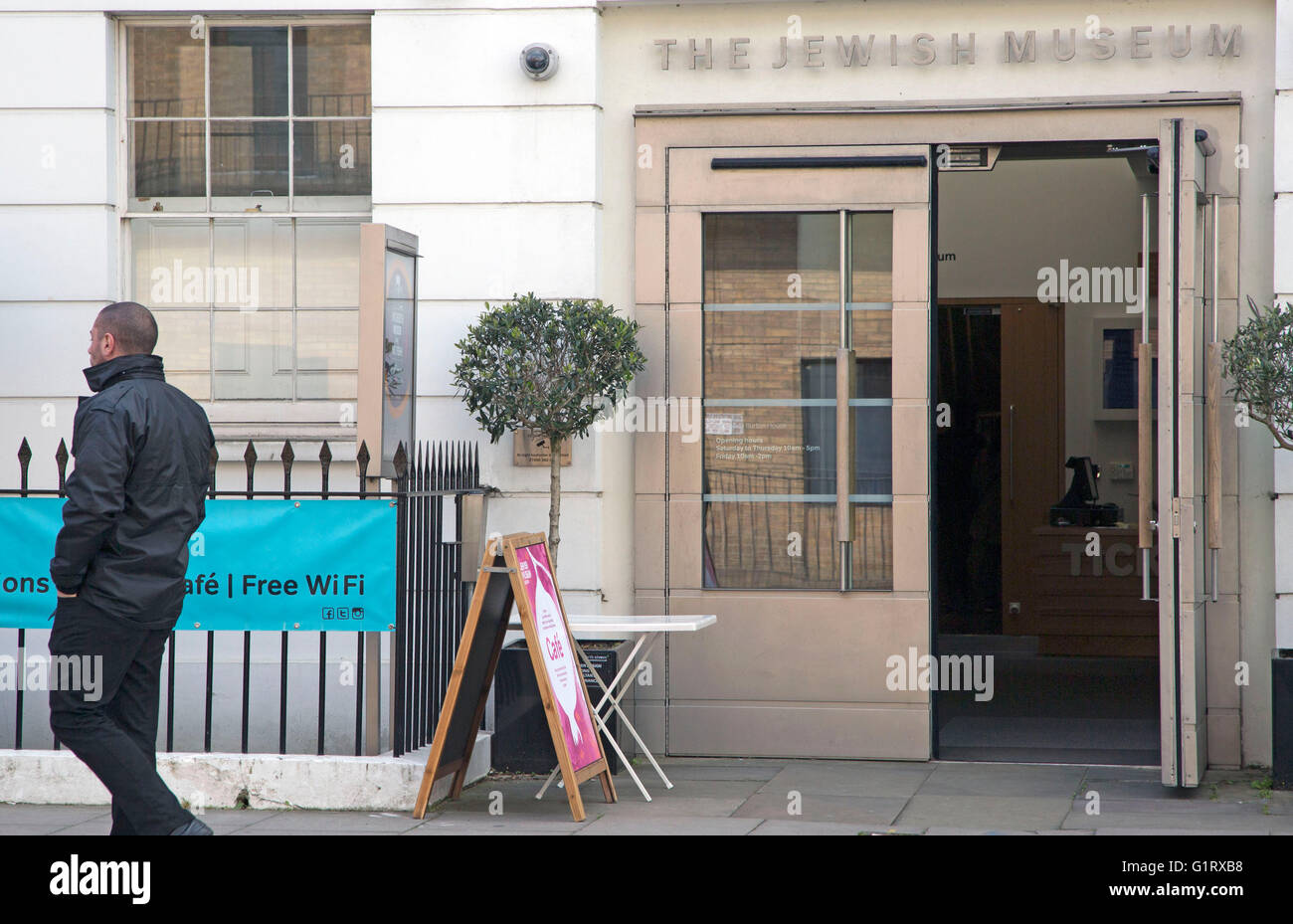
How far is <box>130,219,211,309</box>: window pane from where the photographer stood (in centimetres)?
828

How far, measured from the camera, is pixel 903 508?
25.7ft

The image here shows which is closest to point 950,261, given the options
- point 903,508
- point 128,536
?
point 903,508

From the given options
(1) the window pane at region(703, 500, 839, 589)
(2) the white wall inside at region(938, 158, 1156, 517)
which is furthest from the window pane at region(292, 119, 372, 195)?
(2) the white wall inside at region(938, 158, 1156, 517)

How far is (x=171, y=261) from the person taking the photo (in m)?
8.30

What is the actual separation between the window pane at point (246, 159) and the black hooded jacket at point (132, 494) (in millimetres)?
3171

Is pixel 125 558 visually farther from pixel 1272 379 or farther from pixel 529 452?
pixel 1272 379

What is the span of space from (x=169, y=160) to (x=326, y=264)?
43.5 inches

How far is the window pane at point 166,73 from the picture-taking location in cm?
830

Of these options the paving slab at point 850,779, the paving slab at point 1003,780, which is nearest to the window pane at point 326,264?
the paving slab at point 850,779

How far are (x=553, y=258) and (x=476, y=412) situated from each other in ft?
3.15

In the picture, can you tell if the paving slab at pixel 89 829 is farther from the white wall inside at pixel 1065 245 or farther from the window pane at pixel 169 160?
the white wall inside at pixel 1065 245

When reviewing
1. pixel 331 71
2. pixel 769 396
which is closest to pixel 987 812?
pixel 769 396
